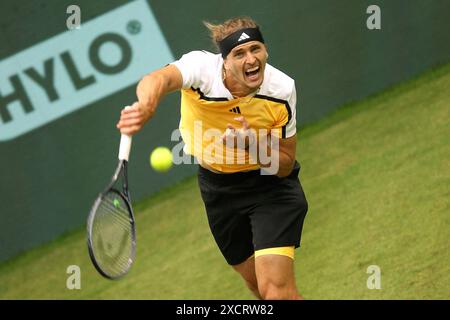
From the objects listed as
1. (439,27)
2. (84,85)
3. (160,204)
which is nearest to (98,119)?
(84,85)

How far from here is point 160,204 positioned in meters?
8.26

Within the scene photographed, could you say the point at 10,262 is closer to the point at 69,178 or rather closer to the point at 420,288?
the point at 69,178

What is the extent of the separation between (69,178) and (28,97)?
74 cm

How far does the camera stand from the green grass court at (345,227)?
6.19 metres

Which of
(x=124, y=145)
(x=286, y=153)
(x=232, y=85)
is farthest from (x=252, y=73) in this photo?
(x=124, y=145)

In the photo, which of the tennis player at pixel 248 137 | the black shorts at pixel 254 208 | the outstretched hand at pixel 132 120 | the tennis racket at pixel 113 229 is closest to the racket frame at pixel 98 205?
the tennis racket at pixel 113 229

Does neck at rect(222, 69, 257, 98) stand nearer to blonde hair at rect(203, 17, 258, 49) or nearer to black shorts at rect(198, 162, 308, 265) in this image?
blonde hair at rect(203, 17, 258, 49)

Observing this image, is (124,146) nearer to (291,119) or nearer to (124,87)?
(291,119)

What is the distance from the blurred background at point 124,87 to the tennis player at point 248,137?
233 cm

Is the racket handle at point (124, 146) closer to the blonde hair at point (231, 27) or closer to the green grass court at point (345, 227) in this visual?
the blonde hair at point (231, 27)
